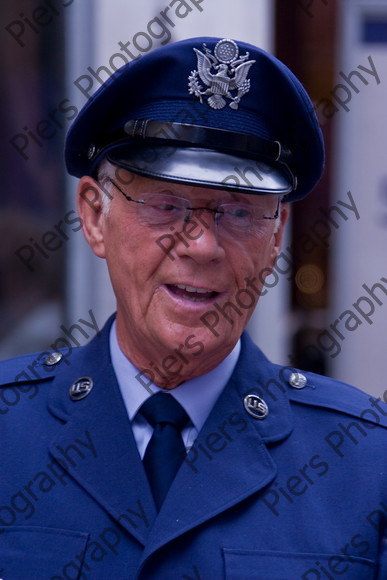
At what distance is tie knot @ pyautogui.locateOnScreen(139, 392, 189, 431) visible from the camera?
67.0 inches

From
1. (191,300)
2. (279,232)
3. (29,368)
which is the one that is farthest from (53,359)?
(279,232)

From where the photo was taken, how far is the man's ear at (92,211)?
5.98 ft

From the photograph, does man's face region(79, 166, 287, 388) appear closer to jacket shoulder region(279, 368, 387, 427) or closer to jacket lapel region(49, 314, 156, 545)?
jacket lapel region(49, 314, 156, 545)

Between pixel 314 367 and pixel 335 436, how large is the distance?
194 centimetres

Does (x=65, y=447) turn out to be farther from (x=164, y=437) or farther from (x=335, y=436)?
(x=335, y=436)

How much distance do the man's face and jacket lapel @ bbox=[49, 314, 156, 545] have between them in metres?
0.12

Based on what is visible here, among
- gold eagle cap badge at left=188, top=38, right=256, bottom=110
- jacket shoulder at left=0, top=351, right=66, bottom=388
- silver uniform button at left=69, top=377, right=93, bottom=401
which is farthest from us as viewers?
jacket shoulder at left=0, top=351, right=66, bottom=388

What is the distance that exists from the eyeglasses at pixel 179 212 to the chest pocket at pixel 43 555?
25.3 inches

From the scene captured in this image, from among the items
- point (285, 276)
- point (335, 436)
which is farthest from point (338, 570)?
point (285, 276)

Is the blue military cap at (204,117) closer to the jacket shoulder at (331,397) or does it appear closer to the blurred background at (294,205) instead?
the jacket shoulder at (331,397)

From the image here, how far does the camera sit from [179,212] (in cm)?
166

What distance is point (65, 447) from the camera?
171 centimetres

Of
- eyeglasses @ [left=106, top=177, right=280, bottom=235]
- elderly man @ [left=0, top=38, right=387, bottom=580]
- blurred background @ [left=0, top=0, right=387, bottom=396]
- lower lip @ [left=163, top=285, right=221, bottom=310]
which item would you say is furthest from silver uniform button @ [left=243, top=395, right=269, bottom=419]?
blurred background @ [left=0, top=0, right=387, bottom=396]

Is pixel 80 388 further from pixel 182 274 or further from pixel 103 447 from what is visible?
pixel 182 274
